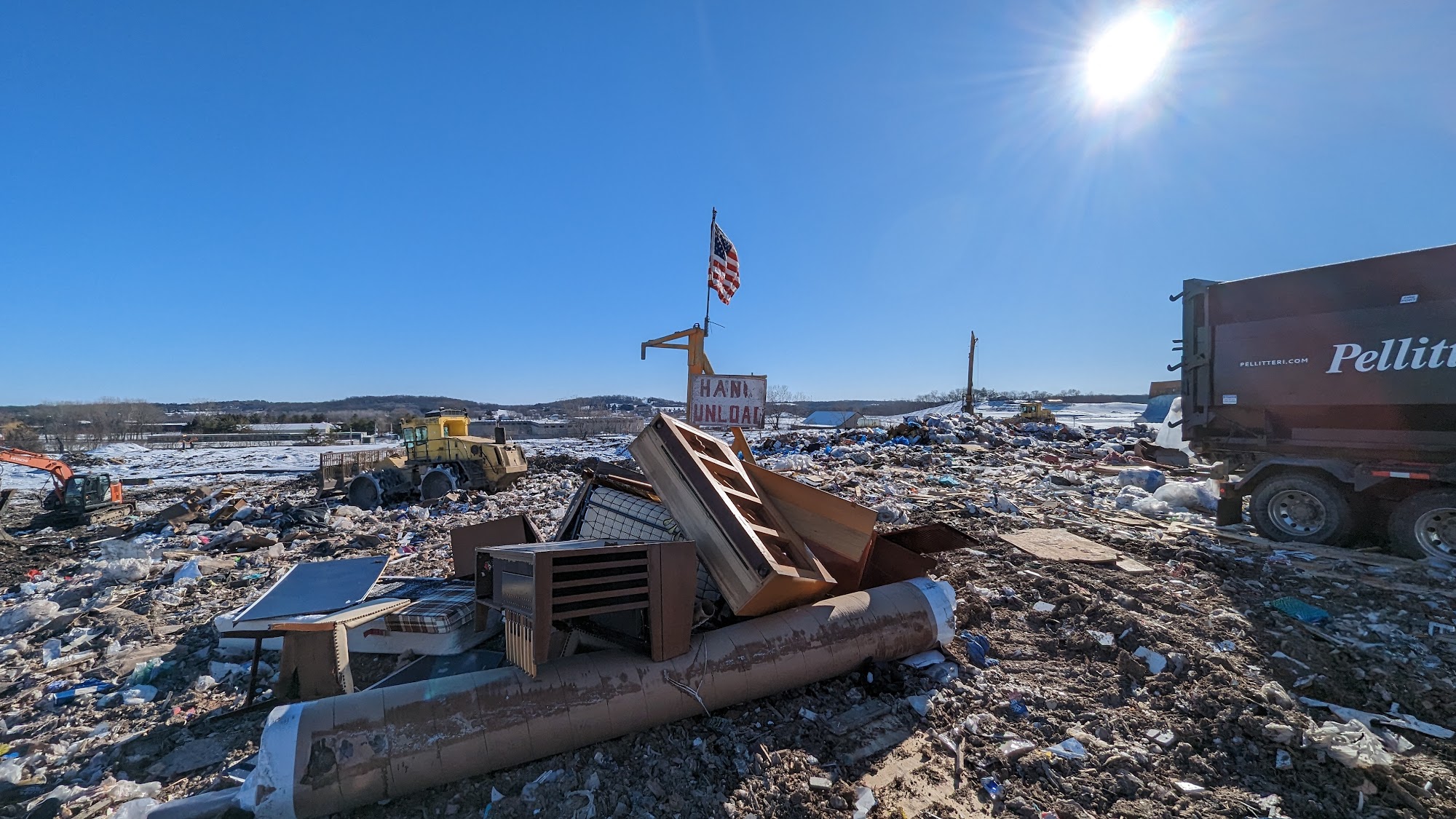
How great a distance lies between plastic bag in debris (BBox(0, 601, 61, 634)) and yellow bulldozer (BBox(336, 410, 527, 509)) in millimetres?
5291

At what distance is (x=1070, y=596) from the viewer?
4086 mm

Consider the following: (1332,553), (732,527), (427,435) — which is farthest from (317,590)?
(1332,553)

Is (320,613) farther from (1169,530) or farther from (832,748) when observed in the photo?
(1169,530)

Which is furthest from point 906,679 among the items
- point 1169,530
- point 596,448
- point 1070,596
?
point 596,448

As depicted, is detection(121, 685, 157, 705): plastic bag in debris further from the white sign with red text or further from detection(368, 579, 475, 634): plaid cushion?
the white sign with red text

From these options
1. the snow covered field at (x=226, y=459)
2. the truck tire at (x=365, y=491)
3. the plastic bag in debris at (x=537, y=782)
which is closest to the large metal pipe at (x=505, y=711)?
the plastic bag in debris at (x=537, y=782)

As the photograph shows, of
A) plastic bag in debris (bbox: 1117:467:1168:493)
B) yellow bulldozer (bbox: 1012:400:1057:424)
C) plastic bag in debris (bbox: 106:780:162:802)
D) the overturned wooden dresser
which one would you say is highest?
yellow bulldozer (bbox: 1012:400:1057:424)

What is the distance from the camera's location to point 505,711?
7.12 feet

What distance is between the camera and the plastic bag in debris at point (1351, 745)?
2260 millimetres

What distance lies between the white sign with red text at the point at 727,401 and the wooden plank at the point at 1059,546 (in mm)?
2936

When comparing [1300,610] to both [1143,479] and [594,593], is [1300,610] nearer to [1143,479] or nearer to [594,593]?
[594,593]

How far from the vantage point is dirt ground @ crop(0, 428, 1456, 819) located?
2.17 m

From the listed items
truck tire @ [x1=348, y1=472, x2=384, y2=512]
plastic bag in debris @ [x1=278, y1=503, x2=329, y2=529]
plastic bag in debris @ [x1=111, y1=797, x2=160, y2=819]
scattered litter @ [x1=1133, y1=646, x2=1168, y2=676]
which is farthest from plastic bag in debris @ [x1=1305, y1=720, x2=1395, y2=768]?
truck tire @ [x1=348, y1=472, x2=384, y2=512]

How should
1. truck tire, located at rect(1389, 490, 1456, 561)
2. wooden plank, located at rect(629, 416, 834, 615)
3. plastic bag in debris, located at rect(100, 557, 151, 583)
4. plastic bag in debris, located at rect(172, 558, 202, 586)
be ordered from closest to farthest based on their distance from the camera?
wooden plank, located at rect(629, 416, 834, 615) → truck tire, located at rect(1389, 490, 1456, 561) → plastic bag in debris, located at rect(172, 558, 202, 586) → plastic bag in debris, located at rect(100, 557, 151, 583)
